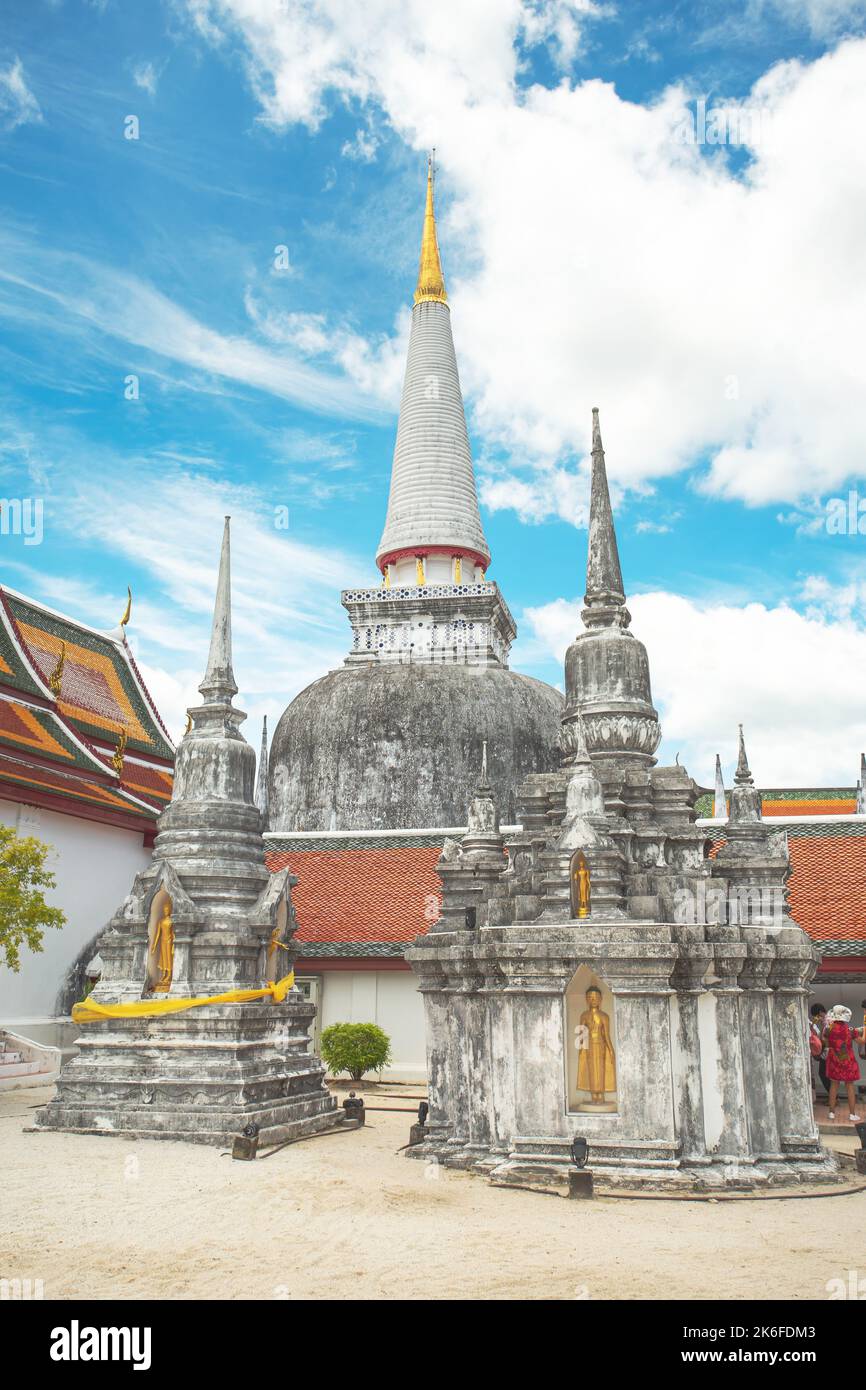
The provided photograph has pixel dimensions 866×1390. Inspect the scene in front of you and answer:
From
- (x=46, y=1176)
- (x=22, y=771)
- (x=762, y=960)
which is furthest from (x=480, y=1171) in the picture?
(x=22, y=771)

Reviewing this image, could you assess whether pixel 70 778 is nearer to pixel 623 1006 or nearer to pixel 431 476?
pixel 431 476

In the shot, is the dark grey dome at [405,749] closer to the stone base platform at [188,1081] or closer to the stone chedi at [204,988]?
the stone chedi at [204,988]

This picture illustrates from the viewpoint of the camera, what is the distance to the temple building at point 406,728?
19578 millimetres

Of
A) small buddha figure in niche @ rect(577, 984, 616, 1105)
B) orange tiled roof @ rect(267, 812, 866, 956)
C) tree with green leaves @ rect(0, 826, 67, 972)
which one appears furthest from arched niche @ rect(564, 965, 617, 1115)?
tree with green leaves @ rect(0, 826, 67, 972)

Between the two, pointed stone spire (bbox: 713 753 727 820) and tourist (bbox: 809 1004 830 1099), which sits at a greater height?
pointed stone spire (bbox: 713 753 727 820)

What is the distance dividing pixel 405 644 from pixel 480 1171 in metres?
20.0

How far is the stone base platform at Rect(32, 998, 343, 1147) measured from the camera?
1188cm

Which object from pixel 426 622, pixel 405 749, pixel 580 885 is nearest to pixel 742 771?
pixel 580 885

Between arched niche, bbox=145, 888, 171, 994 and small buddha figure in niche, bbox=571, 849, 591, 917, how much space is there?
5369mm

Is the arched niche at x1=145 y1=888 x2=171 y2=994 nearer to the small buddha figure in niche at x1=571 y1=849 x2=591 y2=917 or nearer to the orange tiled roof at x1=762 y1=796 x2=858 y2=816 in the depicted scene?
the small buddha figure in niche at x1=571 y1=849 x2=591 y2=917

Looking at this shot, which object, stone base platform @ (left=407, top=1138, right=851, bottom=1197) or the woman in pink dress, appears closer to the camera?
stone base platform @ (left=407, top=1138, right=851, bottom=1197)

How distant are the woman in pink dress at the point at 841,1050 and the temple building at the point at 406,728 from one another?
7.35 metres

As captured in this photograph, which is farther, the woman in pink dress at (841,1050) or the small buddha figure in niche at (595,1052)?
the woman in pink dress at (841,1050)

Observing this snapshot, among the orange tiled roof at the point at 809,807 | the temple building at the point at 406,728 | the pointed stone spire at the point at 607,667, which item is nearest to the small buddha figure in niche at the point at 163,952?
the pointed stone spire at the point at 607,667
